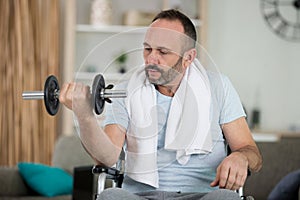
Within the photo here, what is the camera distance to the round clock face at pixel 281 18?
245 inches

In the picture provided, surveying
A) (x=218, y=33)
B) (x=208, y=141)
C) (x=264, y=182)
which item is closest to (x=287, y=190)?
(x=264, y=182)

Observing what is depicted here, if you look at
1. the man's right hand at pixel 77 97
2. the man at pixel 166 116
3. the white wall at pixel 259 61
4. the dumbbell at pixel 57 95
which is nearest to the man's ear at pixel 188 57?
the man at pixel 166 116

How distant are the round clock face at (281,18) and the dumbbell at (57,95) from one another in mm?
4310

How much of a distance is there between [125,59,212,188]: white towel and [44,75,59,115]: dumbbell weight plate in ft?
0.83

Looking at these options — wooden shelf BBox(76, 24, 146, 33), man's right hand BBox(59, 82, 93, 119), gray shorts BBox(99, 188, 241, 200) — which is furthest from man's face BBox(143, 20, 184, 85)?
wooden shelf BBox(76, 24, 146, 33)

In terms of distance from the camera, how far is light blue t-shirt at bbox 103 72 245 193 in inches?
90.4

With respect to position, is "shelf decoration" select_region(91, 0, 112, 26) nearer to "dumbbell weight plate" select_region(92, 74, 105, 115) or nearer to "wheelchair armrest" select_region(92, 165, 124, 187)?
"wheelchair armrest" select_region(92, 165, 124, 187)

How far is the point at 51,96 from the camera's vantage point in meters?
2.10

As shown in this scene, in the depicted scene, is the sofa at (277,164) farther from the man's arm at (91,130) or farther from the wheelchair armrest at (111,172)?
the man's arm at (91,130)

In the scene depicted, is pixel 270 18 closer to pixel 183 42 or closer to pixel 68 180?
pixel 68 180

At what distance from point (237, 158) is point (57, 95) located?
577 millimetres

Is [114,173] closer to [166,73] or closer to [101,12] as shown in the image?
[166,73]

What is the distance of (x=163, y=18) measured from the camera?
2.27 m

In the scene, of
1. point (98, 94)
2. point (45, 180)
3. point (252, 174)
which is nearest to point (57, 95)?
point (98, 94)
